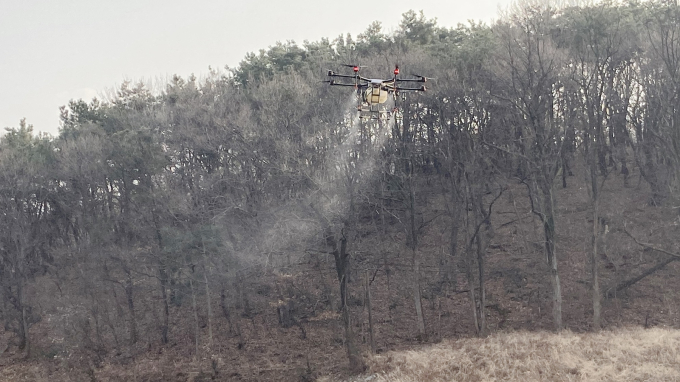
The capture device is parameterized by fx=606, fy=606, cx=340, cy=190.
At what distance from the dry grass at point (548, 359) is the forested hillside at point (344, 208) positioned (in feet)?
11.7

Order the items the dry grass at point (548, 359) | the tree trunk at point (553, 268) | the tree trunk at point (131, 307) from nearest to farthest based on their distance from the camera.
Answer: the dry grass at point (548, 359), the tree trunk at point (553, 268), the tree trunk at point (131, 307)

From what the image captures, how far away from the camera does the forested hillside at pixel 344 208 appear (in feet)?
81.7

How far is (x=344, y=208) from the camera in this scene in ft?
76.9

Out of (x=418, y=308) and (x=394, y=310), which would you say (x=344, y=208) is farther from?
(x=394, y=310)

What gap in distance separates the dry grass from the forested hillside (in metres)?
3.55

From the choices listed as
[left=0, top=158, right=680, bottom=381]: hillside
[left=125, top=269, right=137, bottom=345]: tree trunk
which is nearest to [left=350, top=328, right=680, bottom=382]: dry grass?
[left=0, top=158, right=680, bottom=381]: hillside

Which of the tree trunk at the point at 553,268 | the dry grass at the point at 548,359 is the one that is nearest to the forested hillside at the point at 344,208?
the tree trunk at the point at 553,268

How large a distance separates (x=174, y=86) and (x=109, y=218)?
7.95m

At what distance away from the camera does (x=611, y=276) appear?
28.5 meters

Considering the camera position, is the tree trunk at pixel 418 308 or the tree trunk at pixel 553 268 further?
the tree trunk at pixel 418 308

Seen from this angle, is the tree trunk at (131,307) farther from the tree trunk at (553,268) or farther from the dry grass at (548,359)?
the tree trunk at (553,268)

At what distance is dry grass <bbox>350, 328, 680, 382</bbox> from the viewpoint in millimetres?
16375

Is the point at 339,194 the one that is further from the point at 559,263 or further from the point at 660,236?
the point at 660,236

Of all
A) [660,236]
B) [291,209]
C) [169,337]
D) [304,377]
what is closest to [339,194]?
[291,209]
